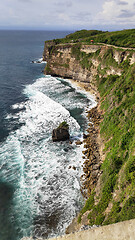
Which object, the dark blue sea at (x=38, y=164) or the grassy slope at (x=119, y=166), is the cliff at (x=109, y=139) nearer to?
the grassy slope at (x=119, y=166)

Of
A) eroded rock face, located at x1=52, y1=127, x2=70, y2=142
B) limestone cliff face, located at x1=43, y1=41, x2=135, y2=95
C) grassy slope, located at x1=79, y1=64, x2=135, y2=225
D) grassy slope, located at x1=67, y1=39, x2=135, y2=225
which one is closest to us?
grassy slope, located at x1=79, y1=64, x2=135, y2=225

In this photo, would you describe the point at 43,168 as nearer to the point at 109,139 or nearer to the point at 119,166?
the point at 109,139

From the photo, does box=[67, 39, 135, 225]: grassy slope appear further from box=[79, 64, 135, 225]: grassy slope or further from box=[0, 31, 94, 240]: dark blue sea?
box=[0, 31, 94, 240]: dark blue sea

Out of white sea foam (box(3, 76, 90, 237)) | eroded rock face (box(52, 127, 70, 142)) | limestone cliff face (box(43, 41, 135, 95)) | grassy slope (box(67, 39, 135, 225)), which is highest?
limestone cliff face (box(43, 41, 135, 95))

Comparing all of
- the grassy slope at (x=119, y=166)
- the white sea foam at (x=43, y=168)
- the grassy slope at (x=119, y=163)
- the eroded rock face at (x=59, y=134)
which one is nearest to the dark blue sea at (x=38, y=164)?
the white sea foam at (x=43, y=168)

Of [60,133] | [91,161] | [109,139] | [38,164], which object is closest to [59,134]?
[60,133]

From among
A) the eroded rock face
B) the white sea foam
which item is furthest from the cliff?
the eroded rock face
